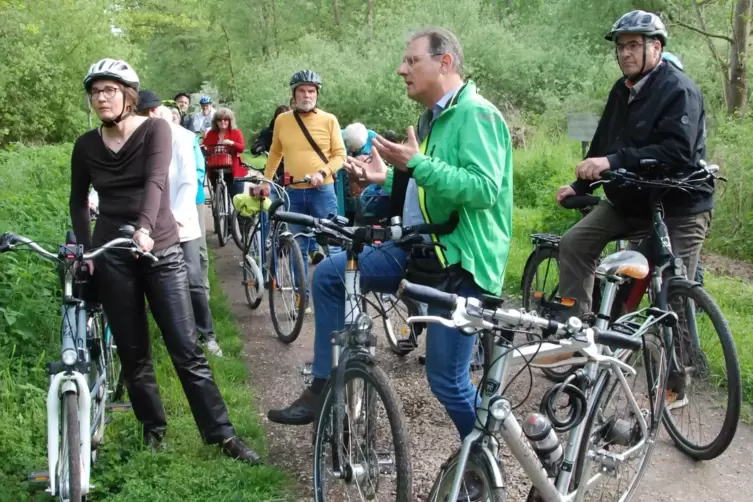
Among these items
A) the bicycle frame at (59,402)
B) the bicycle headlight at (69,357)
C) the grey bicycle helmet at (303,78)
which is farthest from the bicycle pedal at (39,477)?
the grey bicycle helmet at (303,78)

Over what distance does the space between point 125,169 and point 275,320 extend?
2.94 meters

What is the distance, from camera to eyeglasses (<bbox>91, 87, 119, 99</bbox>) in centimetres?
371

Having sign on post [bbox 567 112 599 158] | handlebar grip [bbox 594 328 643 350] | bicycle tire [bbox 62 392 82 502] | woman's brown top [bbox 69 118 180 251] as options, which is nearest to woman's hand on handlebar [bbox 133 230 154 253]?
woman's brown top [bbox 69 118 180 251]

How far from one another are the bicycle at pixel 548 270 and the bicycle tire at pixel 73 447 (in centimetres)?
280

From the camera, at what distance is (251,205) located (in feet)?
22.0

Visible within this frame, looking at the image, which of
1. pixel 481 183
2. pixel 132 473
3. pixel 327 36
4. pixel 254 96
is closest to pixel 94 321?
pixel 132 473

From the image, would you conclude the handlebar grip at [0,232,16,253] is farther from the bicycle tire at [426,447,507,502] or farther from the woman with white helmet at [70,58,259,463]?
the bicycle tire at [426,447,507,502]

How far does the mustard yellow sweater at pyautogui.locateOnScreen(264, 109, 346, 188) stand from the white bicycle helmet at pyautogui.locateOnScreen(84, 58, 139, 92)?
319 centimetres

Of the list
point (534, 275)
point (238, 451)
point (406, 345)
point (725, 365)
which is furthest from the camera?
point (406, 345)

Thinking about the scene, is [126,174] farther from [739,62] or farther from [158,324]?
[739,62]

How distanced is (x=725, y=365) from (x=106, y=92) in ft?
11.5

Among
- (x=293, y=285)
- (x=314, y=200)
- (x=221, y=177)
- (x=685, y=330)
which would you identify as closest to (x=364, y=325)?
(x=685, y=330)

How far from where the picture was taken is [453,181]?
115 inches

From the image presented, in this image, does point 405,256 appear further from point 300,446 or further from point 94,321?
point 94,321
